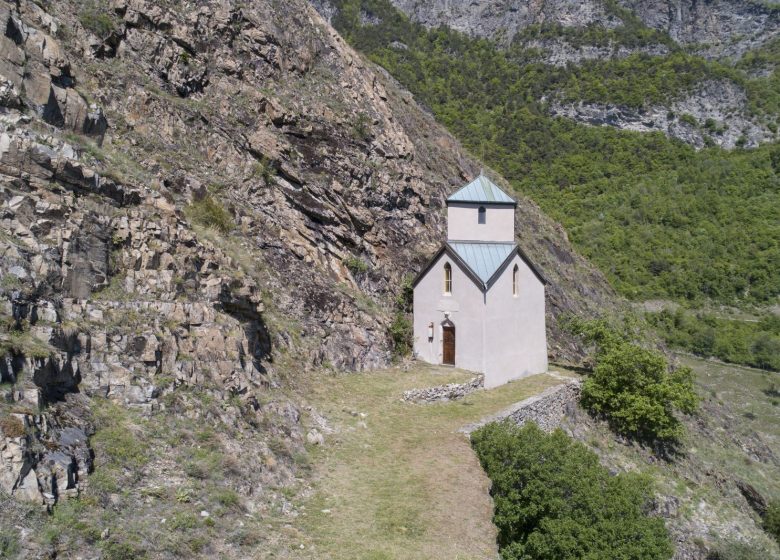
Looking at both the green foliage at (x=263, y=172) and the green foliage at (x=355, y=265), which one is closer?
the green foliage at (x=263, y=172)

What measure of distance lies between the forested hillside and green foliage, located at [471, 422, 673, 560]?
43.9 meters

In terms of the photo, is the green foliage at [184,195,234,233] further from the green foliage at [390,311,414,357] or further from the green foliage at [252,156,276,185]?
the green foliage at [390,311,414,357]

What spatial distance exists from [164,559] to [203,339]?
5.64 m

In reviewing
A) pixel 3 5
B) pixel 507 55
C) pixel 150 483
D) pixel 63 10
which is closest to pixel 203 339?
pixel 150 483

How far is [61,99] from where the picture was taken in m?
15.9

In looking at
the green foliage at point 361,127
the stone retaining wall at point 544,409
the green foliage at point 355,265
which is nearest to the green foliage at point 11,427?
the stone retaining wall at point 544,409

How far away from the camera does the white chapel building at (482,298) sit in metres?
22.3

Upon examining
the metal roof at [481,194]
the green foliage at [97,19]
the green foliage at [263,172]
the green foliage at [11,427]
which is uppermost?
the green foliage at [97,19]

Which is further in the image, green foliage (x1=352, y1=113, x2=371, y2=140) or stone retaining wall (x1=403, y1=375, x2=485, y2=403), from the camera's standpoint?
green foliage (x1=352, y1=113, x2=371, y2=140)

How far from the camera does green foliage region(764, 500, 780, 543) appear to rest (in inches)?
850

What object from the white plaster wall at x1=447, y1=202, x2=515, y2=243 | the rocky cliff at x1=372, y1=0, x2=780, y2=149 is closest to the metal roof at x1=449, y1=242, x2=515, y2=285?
the white plaster wall at x1=447, y1=202, x2=515, y2=243

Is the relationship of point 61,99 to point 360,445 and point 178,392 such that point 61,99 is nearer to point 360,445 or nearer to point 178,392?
point 178,392

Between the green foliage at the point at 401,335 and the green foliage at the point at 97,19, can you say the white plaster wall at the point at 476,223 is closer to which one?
the green foliage at the point at 401,335

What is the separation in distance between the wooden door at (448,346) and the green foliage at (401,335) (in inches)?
51.6
